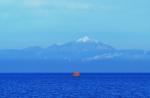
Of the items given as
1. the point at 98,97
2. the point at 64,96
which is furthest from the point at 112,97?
the point at 64,96

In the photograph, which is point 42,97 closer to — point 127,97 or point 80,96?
point 80,96

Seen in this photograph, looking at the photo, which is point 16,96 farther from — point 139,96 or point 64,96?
point 139,96

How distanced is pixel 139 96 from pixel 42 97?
51.7ft

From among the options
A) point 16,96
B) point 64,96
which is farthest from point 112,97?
point 16,96

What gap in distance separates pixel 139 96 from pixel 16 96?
66.0 ft

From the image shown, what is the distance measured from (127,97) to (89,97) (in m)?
6.05

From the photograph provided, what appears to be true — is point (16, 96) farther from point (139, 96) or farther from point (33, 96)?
point (139, 96)

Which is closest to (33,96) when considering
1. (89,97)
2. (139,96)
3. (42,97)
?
(42,97)

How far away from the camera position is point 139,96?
3986 inches

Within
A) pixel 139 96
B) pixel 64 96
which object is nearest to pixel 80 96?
pixel 64 96

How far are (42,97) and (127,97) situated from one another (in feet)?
44.6

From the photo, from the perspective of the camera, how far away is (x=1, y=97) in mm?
98188

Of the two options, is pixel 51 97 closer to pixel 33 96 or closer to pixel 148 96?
pixel 33 96

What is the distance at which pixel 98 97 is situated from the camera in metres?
98.4
